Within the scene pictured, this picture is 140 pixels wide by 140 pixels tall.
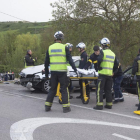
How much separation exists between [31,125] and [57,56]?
202 cm

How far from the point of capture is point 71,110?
695 centimetres

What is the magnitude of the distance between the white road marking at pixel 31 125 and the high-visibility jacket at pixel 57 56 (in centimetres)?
142

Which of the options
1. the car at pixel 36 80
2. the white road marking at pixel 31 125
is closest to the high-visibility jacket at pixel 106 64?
the white road marking at pixel 31 125

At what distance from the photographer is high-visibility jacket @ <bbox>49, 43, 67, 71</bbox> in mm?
6539

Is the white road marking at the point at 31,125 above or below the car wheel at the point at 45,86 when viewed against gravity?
below

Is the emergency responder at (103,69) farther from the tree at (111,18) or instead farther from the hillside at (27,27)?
the hillside at (27,27)

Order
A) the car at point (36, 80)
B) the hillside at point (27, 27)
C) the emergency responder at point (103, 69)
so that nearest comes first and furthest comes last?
1. the emergency responder at point (103, 69)
2. the car at point (36, 80)
3. the hillside at point (27, 27)

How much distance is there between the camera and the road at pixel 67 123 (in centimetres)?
472

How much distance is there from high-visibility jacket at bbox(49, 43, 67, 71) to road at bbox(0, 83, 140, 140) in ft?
3.99

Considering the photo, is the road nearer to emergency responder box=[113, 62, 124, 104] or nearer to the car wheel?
emergency responder box=[113, 62, 124, 104]

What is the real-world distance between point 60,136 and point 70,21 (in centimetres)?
1852

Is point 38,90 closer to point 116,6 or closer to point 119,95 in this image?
point 119,95

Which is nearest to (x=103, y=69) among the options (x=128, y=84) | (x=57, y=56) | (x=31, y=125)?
(x=57, y=56)

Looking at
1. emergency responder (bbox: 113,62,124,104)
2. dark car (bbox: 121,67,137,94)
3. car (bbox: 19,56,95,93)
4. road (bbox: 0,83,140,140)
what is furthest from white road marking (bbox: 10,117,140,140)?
dark car (bbox: 121,67,137,94)
